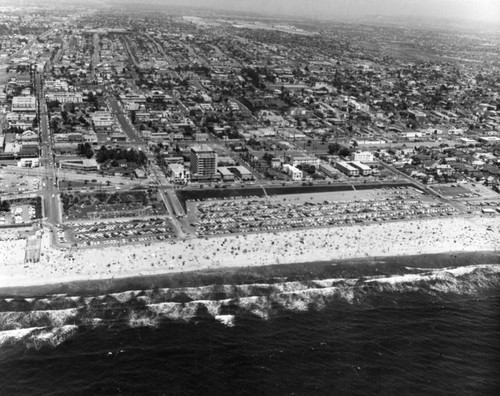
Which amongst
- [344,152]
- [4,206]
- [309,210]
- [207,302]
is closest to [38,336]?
[207,302]

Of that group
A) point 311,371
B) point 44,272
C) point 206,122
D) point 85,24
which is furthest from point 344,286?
point 85,24

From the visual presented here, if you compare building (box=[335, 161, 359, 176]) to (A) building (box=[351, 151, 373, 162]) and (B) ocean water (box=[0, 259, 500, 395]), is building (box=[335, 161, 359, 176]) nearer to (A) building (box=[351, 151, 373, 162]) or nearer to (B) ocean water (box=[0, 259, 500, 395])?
(A) building (box=[351, 151, 373, 162])

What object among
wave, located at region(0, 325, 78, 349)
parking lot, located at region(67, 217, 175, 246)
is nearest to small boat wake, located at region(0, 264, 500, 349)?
wave, located at region(0, 325, 78, 349)

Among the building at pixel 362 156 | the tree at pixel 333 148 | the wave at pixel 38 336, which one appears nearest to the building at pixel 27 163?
the wave at pixel 38 336

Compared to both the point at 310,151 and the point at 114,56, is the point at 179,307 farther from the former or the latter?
the point at 114,56

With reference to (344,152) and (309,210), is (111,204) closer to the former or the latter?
(309,210)
